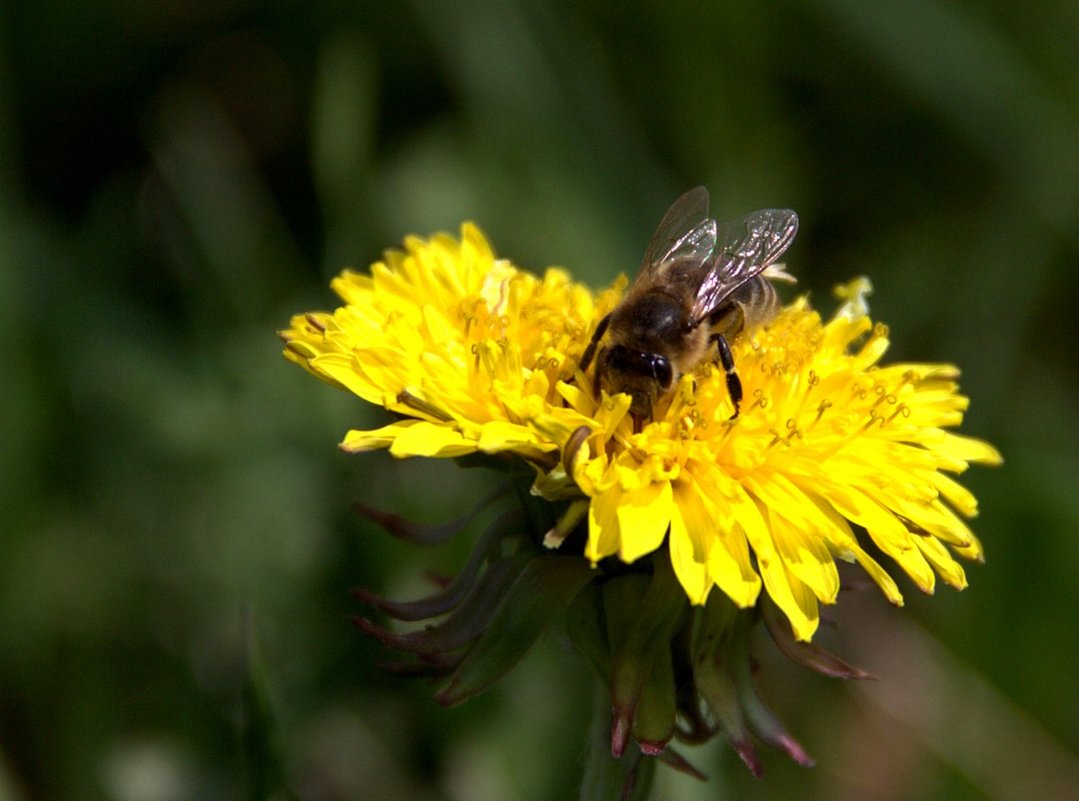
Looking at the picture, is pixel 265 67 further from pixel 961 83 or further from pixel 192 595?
pixel 961 83

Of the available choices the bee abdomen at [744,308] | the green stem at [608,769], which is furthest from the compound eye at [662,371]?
the green stem at [608,769]

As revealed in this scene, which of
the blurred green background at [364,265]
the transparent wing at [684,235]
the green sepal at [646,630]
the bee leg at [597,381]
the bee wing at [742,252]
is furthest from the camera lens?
the blurred green background at [364,265]

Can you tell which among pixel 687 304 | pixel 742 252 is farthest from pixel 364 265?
pixel 687 304

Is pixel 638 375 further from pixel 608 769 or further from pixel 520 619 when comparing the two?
pixel 608 769

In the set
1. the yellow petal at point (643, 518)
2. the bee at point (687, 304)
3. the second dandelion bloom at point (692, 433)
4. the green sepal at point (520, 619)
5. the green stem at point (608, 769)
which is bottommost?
the green stem at point (608, 769)

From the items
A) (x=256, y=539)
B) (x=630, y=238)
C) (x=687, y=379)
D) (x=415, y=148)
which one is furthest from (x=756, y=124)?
(x=687, y=379)

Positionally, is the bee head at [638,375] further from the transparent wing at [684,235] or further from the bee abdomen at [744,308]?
the transparent wing at [684,235]
